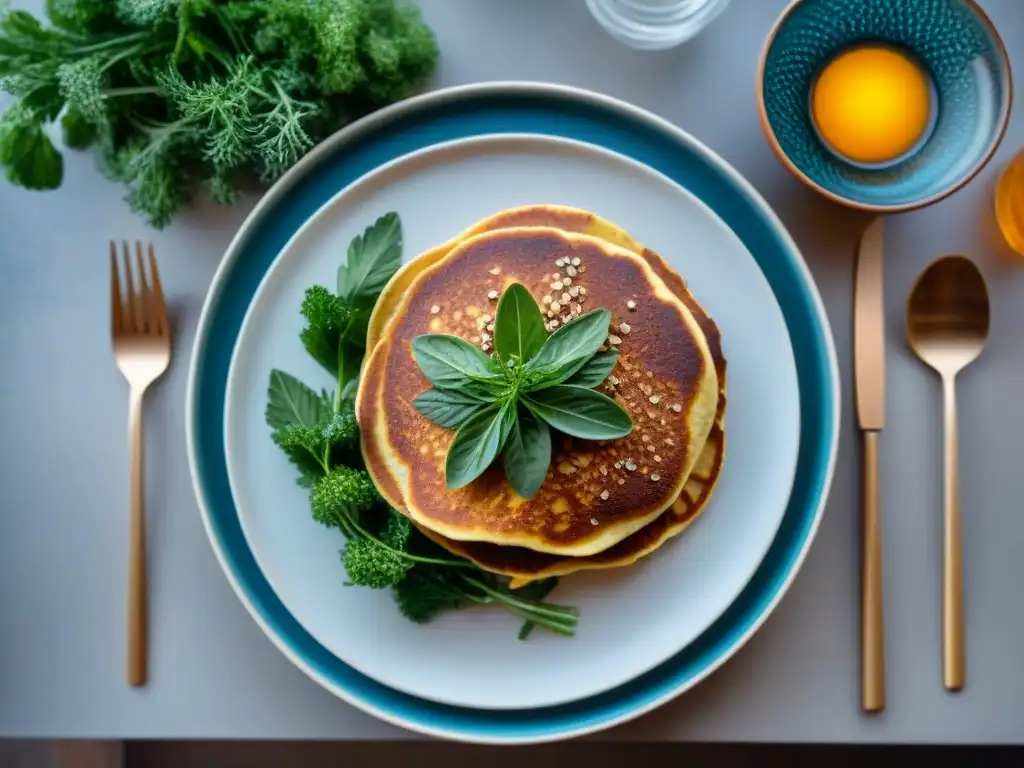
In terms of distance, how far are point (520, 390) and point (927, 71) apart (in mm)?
912

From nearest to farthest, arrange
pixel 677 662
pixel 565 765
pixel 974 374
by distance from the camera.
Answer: pixel 677 662 < pixel 974 374 < pixel 565 765

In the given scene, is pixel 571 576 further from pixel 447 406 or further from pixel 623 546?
pixel 447 406

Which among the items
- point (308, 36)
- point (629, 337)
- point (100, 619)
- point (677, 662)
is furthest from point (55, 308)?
point (677, 662)

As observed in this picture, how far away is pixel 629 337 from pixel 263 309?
63 centimetres

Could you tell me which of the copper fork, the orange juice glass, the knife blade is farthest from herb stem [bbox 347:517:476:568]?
the orange juice glass

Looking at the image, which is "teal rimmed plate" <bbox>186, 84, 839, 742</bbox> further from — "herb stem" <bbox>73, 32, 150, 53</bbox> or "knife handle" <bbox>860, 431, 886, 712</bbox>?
"herb stem" <bbox>73, 32, 150, 53</bbox>

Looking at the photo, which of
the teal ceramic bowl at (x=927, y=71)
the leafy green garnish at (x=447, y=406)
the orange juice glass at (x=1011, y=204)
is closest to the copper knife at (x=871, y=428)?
the teal ceramic bowl at (x=927, y=71)

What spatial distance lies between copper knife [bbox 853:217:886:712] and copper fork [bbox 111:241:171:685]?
4.04 feet

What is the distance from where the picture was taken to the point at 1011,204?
1583 mm

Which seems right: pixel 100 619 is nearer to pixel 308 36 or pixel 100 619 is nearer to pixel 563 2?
pixel 308 36

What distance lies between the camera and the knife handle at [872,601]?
152 centimetres

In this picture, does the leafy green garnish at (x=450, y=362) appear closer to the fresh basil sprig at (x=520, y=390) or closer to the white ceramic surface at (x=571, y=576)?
the fresh basil sprig at (x=520, y=390)

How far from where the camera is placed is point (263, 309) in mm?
1518

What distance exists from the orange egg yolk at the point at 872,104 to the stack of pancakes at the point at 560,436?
0.40 metres
